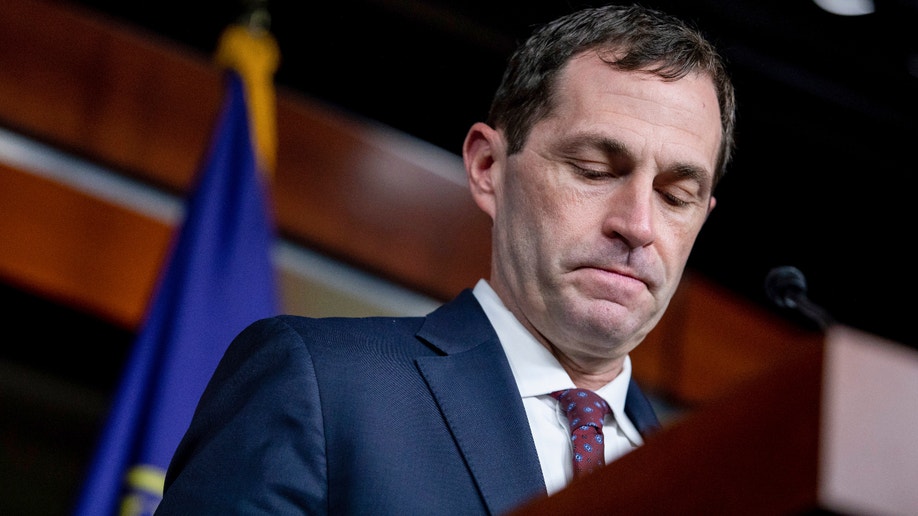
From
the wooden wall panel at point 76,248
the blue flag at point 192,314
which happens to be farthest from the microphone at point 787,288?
the wooden wall panel at point 76,248

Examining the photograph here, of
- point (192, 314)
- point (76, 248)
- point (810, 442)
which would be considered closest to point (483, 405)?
point (810, 442)

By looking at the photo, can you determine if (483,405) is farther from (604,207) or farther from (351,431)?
(604,207)

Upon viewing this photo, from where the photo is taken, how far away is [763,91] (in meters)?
3.74

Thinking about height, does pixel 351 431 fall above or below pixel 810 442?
below

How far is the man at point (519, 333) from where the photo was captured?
1.08 metres

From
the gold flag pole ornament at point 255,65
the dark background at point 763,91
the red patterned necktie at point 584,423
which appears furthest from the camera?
the dark background at point 763,91

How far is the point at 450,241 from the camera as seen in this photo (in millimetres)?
3893

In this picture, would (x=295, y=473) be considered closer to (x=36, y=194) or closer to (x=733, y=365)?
(x=36, y=194)

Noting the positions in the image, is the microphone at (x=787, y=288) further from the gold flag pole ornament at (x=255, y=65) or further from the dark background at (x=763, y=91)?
the dark background at (x=763, y=91)

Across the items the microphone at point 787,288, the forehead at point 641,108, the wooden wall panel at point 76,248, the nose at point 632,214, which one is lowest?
the wooden wall panel at point 76,248

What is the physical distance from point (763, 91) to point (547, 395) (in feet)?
8.82

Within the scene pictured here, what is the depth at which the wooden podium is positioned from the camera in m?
0.57

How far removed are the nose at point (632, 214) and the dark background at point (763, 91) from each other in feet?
6.99

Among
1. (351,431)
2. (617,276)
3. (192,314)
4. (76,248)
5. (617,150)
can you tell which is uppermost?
(617,150)
